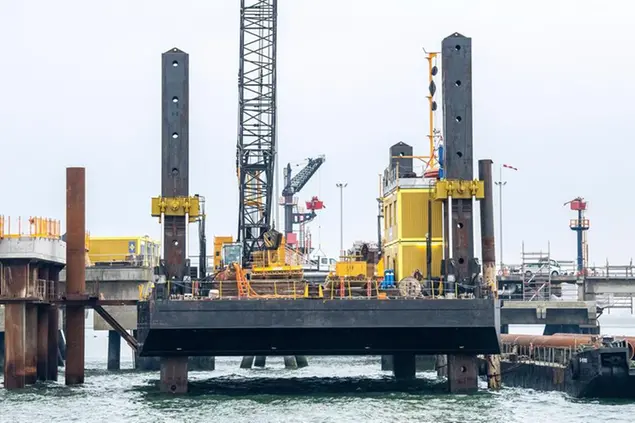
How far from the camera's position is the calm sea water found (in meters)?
49.3

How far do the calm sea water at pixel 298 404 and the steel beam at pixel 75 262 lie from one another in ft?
4.69

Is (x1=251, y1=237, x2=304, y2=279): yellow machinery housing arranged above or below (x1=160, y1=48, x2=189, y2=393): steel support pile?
below

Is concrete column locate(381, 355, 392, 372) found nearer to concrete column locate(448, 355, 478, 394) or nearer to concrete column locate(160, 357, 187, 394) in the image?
concrete column locate(448, 355, 478, 394)

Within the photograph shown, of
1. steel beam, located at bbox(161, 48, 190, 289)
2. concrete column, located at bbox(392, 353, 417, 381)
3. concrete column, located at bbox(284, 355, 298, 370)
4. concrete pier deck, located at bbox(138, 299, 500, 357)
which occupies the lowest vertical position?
concrete column, located at bbox(284, 355, 298, 370)

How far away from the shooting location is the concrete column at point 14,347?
198 feet

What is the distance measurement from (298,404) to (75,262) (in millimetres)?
15686

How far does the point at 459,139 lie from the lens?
194 ft

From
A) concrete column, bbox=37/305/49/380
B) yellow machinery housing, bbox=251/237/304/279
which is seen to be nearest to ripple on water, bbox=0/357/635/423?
concrete column, bbox=37/305/49/380

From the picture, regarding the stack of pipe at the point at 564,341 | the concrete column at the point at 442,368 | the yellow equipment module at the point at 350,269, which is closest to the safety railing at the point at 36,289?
the yellow equipment module at the point at 350,269

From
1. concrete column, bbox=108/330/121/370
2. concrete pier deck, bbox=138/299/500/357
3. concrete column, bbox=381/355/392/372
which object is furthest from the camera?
concrete column, bbox=108/330/121/370

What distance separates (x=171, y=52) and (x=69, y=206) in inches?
367

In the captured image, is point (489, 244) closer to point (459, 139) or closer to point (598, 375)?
point (459, 139)

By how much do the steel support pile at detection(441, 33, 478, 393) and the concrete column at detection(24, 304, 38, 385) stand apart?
19352 mm

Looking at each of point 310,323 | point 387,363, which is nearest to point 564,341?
point 310,323
